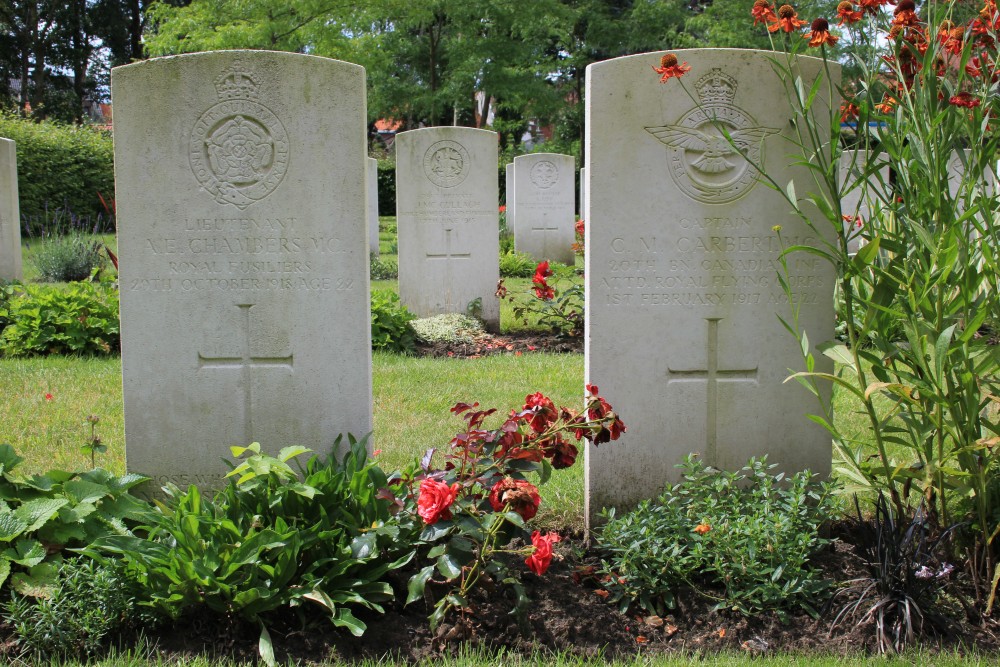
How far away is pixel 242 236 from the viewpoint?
12.2ft

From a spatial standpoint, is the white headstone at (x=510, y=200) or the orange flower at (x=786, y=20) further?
the white headstone at (x=510, y=200)

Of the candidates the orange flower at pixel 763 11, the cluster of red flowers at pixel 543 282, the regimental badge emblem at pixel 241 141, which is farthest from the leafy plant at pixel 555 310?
the orange flower at pixel 763 11

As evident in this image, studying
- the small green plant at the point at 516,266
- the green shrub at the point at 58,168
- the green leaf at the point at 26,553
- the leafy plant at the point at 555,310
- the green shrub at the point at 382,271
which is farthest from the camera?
the green shrub at the point at 58,168

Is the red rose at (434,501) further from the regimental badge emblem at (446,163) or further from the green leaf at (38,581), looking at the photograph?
the regimental badge emblem at (446,163)

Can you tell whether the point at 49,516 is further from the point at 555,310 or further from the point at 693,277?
the point at 555,310

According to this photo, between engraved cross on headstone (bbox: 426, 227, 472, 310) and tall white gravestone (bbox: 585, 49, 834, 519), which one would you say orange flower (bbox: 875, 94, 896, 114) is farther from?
engraved cross on headstone (bbox: 426, 227, 472, 310)

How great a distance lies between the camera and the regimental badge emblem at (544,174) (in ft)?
50.2

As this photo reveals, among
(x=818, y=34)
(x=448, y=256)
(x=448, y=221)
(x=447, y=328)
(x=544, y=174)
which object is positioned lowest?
(x=447, y=328)

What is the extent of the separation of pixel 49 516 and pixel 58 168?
730 inches

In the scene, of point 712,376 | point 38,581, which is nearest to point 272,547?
point 38,581

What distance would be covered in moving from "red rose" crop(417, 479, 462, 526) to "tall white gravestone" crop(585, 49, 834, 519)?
110 cm

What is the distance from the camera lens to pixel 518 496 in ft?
9.36

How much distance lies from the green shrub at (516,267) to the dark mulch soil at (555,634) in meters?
10.6

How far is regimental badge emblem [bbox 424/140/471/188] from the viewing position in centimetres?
909
